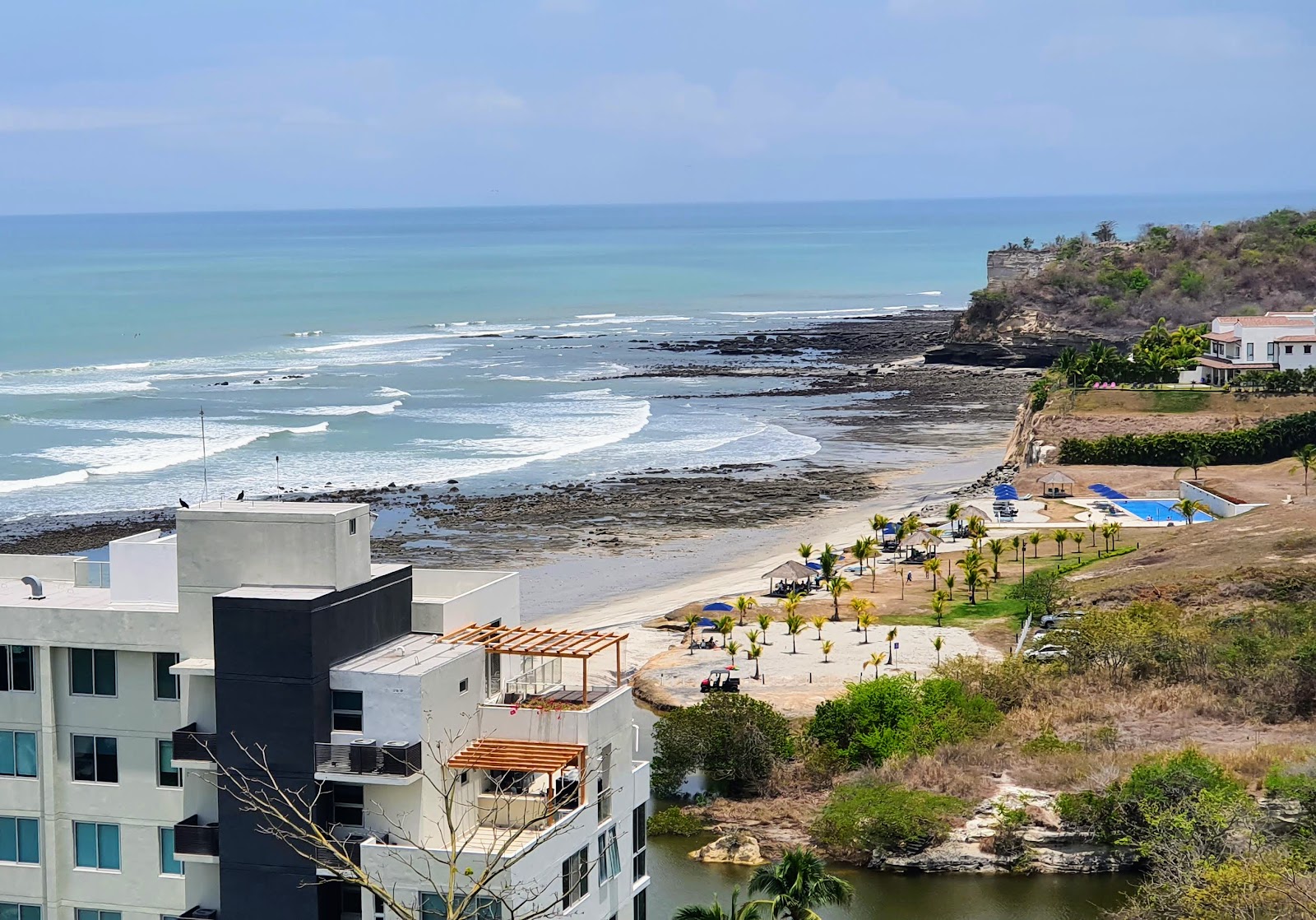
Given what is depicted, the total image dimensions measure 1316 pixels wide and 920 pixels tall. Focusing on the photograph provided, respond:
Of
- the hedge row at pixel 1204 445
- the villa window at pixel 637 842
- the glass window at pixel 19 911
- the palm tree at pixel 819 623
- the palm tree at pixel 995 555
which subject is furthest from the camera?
the hedge row at pixel 1204 445

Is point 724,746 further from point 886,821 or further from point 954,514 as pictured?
point 954,514

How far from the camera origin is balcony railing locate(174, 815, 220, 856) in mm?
17953

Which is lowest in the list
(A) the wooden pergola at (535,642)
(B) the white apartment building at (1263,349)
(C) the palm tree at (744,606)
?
(C) the palm tree at (744,606)

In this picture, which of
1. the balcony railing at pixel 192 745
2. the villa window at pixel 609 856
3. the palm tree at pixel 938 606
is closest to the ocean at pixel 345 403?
the palm tree at pixel 938 606

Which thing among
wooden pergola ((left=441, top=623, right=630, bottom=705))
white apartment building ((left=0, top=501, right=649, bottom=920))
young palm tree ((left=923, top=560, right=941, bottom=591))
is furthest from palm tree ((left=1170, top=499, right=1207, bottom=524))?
wooden pergola ((left=441, top=623, right=630, bottom=705))

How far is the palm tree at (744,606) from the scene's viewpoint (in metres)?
50.7

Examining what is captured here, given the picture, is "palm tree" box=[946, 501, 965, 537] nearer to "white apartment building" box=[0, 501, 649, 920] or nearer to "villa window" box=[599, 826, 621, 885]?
"white apartment building" box=[0, 501, 649, 920]

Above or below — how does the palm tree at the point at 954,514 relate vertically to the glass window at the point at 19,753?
below

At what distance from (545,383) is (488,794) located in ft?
328

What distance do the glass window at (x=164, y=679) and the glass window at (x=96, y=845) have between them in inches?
62.5

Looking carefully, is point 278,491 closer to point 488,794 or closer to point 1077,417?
point 1077,417

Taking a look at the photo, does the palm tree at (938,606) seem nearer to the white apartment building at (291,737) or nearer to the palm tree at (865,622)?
the palm tree at (865,622)

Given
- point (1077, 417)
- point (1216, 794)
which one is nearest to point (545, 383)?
point (1077, 417)

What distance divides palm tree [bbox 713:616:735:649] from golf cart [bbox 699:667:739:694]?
2.58 m
